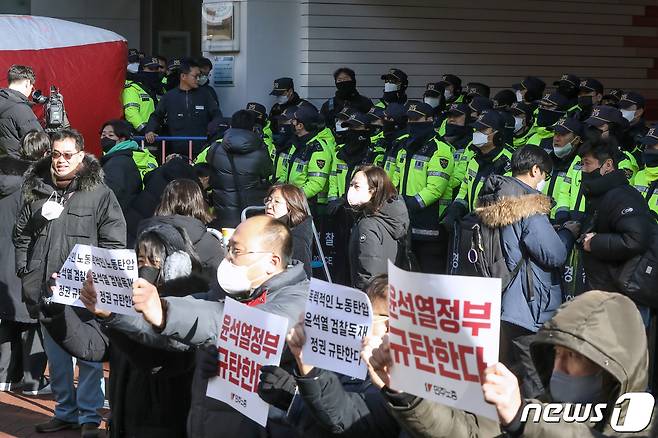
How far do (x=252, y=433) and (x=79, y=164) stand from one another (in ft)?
11.5

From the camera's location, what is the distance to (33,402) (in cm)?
915

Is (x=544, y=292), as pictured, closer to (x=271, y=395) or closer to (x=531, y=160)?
(x=531, y=160)

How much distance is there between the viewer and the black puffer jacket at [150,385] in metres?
5.27

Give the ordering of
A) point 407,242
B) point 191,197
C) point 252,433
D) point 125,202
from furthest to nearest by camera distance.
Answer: point 125,202
point 407,242
point 191,197
point 252,433

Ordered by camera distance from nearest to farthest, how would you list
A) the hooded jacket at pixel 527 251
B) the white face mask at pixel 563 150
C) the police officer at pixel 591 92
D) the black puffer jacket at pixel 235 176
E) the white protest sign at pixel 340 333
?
the white protest sign at pixel 340 333 → the hooded jacket at pixel 527 251 → the white face mask at pixel 563 150 → the black puffer jacket at pixel 235 176 → the police officer at pixel 591 92

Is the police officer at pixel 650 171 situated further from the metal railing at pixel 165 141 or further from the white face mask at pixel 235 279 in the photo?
the metal railing at pixel 165 141

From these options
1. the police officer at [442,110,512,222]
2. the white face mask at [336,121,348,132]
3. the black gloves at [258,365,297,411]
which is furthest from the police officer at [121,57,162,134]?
the black gloves at [258,365,297,411]

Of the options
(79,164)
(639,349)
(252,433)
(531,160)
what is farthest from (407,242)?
(639,349)

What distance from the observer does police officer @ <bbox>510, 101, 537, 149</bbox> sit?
11.9 m

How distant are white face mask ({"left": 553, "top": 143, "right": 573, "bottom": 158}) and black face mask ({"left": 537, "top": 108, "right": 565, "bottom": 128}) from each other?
5.37 ft

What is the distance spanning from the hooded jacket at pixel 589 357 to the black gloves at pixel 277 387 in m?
0.76

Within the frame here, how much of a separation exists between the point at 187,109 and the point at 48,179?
6.42 m

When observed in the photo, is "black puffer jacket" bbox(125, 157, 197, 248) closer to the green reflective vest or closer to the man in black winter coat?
the man in black winter coat

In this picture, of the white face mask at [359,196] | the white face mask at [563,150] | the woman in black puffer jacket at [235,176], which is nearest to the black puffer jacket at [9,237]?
the woman in black puffer jacket at [235,176]
